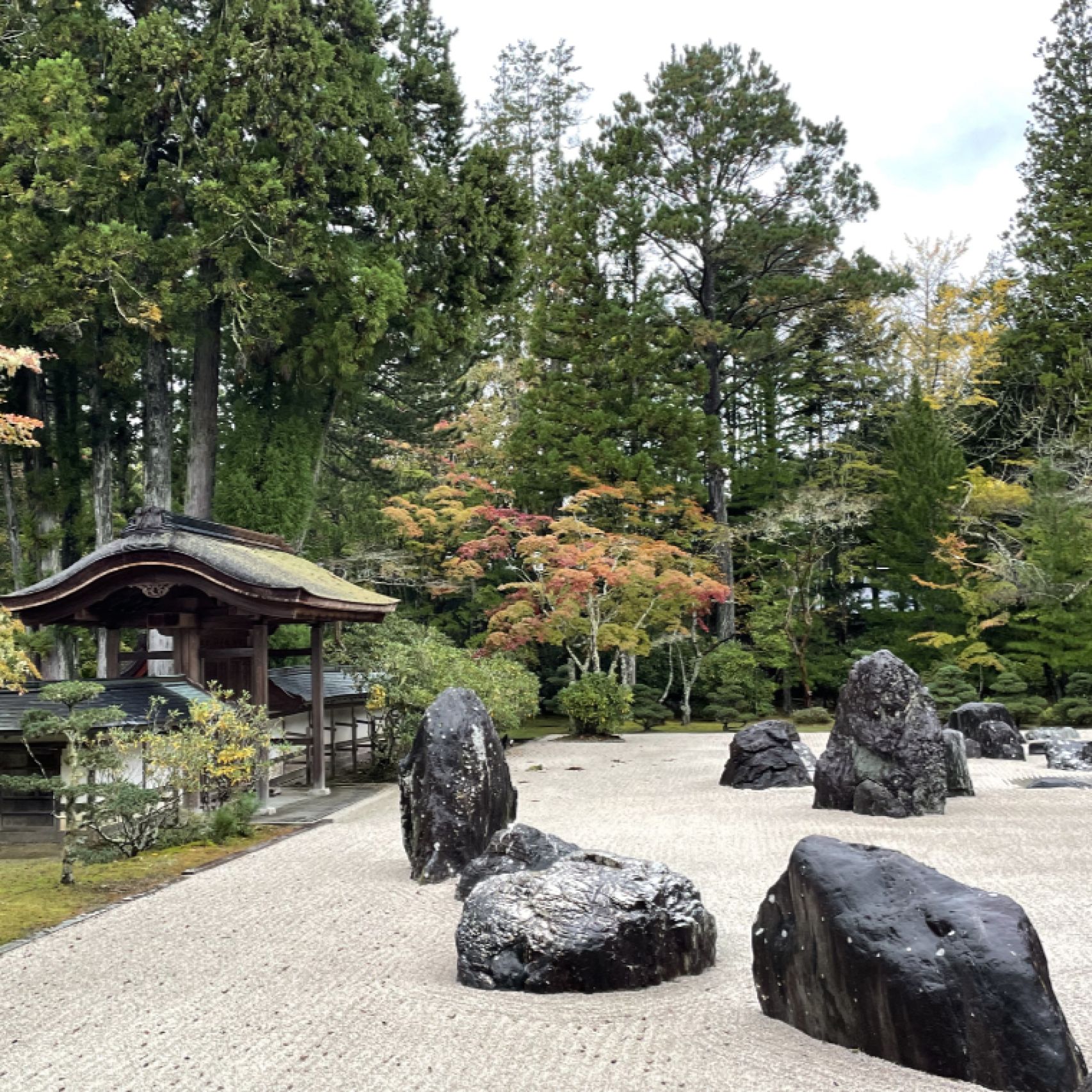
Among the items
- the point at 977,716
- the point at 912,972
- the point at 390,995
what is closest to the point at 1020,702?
the point at 977,716

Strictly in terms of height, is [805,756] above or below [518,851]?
below

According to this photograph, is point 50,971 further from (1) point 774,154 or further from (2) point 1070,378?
(2) point 1070,378

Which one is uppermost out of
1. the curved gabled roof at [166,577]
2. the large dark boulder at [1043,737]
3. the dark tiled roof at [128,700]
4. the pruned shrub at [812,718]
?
the curved gabled roof at [166,577]

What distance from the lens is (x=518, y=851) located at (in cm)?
612

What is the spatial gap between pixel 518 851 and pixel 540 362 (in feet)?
68.5

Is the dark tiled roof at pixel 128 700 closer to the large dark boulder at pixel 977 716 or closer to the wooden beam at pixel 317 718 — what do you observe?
the wooden beam at pixel 317 718

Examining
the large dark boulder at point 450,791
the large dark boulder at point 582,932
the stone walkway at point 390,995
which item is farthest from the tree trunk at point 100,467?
the large dark boulder at point 582,932

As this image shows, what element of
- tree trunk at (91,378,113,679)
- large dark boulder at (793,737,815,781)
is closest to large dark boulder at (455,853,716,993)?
large dark boulder at (793,737,815,781)

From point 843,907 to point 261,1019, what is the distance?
2550mm

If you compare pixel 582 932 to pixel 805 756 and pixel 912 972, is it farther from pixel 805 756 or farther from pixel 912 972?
pixel 805 756

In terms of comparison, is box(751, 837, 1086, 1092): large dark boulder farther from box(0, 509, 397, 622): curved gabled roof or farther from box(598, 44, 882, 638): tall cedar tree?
box(598, 44, 882, 638): tall cedar tree

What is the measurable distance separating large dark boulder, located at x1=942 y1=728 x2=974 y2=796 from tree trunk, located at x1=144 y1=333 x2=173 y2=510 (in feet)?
44.0

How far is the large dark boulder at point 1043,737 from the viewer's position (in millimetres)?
14844

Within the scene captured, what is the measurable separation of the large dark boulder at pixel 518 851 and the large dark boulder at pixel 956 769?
19.6 ft
